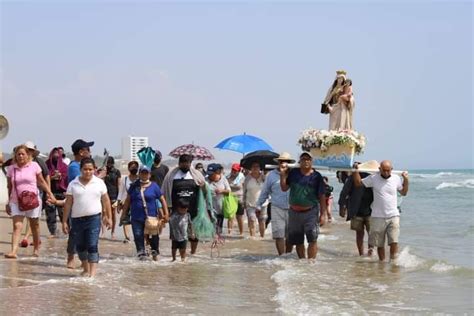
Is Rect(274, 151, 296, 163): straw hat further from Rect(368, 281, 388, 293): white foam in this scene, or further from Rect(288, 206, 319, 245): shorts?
Rect(368, 281, 388, 293): white foam

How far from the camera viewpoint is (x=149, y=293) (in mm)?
7758

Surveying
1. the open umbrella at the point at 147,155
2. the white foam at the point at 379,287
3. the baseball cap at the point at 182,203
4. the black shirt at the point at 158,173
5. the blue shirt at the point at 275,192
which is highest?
the open umbrella at the point at 147,155

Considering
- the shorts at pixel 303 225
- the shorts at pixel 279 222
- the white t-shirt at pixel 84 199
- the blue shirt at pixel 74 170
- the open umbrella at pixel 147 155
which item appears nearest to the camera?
the white t-shirt at pixel 84 199

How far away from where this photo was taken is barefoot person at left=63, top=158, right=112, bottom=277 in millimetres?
8461

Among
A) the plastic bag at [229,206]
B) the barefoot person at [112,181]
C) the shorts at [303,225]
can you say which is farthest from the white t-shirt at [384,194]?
the barefoot person at [112,181]

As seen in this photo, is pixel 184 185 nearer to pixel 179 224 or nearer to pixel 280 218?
pixel 179 224

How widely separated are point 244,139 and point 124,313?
9.92 metres

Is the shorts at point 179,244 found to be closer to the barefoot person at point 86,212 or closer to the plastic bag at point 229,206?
the barefoot person at point 86,212

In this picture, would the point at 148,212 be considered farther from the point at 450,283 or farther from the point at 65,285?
the point at 450,283

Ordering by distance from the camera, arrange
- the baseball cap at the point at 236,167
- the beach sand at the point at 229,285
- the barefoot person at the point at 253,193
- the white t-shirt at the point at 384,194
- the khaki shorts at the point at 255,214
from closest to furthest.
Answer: the beach sand at the point at 229,285
the white t-shirt at the point at 384,194
the khaki shorts at the point at 255,214
the barefoot person at the point at 253,193
the baseball cap at the point at 236,167

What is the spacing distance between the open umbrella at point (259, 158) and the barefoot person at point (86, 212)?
690 centimetres

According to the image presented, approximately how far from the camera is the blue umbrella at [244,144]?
631 inches

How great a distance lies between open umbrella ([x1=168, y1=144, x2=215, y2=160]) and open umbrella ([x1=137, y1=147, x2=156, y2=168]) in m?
0.61

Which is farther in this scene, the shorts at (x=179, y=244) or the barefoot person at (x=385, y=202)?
the barefoot person at (x=385, y=202)
